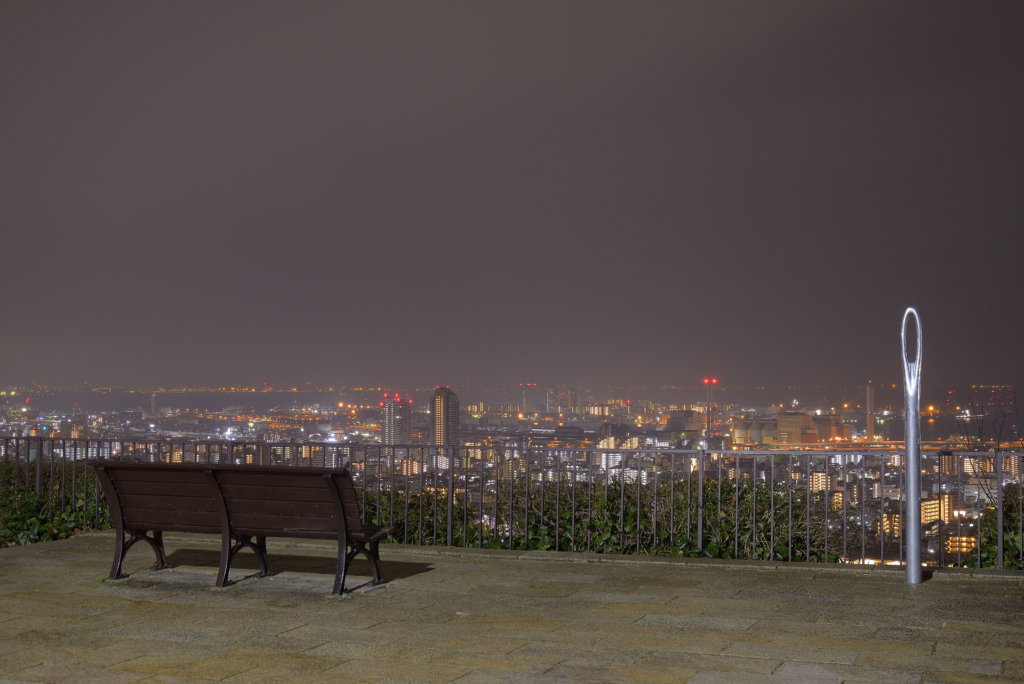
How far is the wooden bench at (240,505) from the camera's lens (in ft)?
25.7

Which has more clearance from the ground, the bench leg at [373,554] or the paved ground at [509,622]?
the bench leg at [373,554]

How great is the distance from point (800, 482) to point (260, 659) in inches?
283

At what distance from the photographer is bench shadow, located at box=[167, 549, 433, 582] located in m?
8.95

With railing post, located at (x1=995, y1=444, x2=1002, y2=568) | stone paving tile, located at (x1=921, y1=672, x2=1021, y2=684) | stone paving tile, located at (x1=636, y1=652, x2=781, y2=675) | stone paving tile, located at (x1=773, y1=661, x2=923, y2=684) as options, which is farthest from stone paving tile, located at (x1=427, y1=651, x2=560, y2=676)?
railing post, located at (x1=995, y1=444, x2=1002, y2=568)

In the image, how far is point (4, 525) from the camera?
12.1 meters

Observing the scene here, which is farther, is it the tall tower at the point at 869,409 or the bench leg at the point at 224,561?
the tall tower at the point at 869,409

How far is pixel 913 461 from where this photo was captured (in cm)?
835

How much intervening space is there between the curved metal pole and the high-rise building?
11.9m

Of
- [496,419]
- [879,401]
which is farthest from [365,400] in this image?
[879,401]

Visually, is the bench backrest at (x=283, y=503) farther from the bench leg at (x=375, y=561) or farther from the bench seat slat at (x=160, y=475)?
the bench leg at (x=375, y=561)

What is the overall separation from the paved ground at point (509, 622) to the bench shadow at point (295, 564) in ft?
0.14

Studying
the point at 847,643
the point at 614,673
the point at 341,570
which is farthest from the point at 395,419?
the point at 614,673

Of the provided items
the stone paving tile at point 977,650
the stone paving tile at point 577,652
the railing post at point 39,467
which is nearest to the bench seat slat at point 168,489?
the stone paving tile at point 577,652

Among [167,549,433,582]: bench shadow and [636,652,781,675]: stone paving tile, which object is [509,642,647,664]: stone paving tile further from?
[167,549,433,582]: bench shadow
